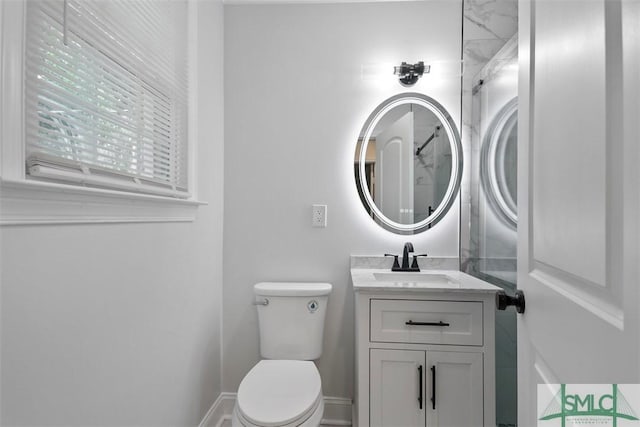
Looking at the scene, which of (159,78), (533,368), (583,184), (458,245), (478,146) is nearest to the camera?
(583,184)

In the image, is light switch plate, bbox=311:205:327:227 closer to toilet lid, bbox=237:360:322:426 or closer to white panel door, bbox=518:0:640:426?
toilet lid, bbox=237:360:322:426

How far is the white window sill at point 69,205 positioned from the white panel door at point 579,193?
1.04 meters

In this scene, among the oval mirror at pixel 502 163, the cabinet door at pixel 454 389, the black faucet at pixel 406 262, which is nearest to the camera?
the oval mirror at pixel 502 163

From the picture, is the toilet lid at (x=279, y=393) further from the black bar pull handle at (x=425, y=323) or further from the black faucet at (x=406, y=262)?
the black faucet at (x=406, y=262)

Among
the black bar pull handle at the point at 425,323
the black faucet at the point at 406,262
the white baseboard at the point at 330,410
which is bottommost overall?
the white baseboard at the point at 330,410

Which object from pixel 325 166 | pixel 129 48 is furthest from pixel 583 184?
pixel 325 166

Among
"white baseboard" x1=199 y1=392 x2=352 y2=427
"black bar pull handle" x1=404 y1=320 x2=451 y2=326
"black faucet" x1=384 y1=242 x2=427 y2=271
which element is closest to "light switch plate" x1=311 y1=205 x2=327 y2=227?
"black faucet" x1=384 y1=242 x2=427 y2=271

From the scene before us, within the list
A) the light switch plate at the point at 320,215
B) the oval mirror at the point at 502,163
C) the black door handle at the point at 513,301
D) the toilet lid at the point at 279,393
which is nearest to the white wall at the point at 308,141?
the light switch plate at the point at 320,215

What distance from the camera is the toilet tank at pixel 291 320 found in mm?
1800

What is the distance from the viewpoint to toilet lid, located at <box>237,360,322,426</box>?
120 centimetres

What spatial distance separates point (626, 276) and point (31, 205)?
1084 millimetres

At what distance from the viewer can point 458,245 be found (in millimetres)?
1978

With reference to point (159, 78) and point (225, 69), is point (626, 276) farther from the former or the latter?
point (225, 69)

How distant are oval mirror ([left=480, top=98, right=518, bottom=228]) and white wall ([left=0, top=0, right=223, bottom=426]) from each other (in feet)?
4.54
